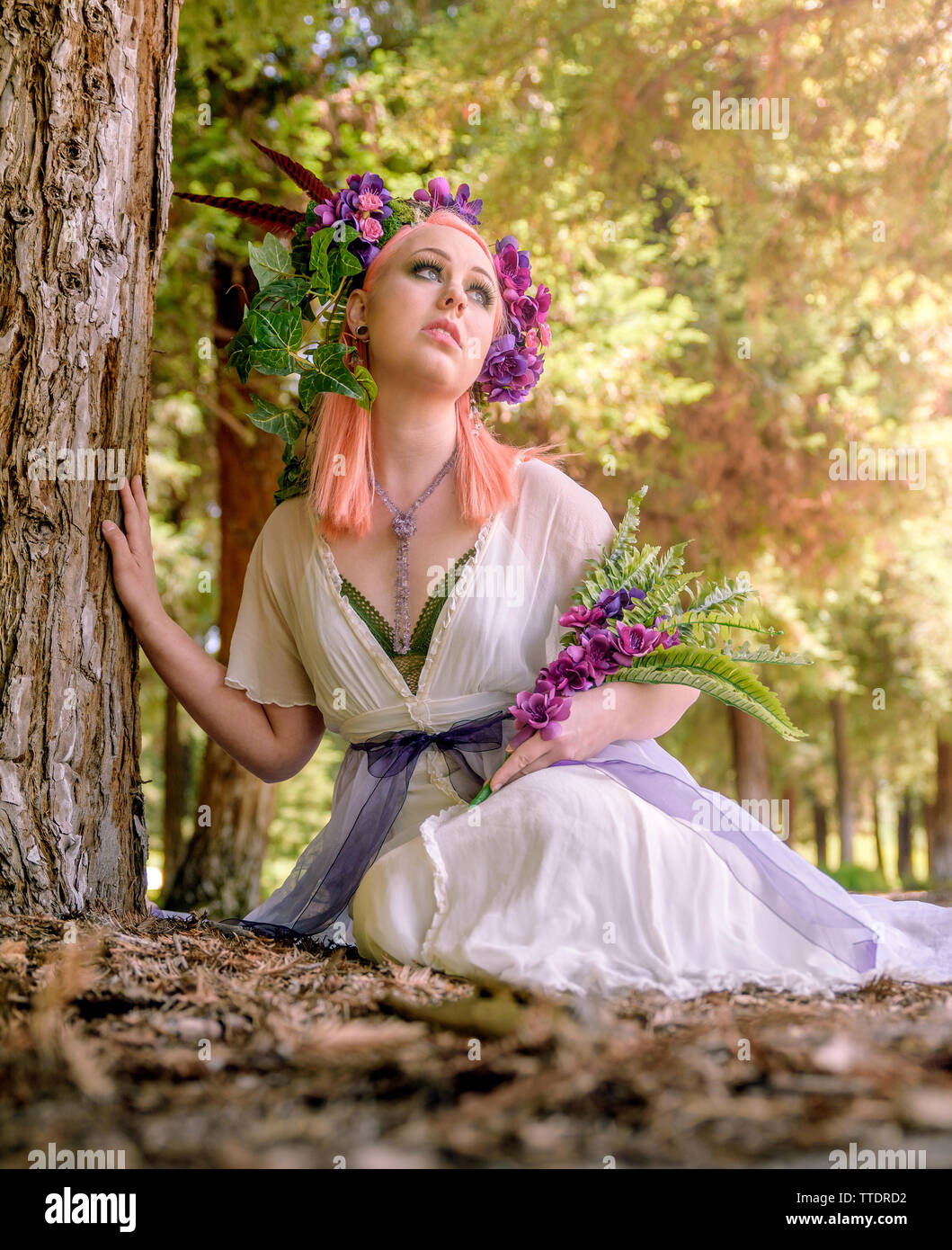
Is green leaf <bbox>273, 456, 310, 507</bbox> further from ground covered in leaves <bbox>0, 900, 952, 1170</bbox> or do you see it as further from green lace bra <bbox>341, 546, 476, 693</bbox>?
ground covered in leaves <bbox>0, 900, 952, 1170</bbox>

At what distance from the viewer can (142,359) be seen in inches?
113

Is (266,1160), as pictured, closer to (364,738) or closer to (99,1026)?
(99,1026)

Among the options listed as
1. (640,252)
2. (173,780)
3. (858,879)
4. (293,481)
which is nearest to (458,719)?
(293,481)

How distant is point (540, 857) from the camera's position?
231 cm

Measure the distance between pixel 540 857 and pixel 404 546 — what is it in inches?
39.2

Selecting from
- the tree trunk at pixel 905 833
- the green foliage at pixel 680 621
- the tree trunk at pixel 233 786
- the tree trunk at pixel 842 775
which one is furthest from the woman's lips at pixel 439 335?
the tree trunk at pixel 905 833

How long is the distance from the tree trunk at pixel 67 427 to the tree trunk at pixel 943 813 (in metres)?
12.9

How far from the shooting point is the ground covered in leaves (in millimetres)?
1415

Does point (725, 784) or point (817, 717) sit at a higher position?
point (817, 717)

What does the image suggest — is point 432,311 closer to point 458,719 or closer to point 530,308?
point 530,308

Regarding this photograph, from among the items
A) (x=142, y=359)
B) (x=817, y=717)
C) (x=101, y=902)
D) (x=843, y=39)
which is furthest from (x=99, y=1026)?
(x=817, y=717)

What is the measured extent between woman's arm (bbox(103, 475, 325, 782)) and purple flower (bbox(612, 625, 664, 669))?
975mm

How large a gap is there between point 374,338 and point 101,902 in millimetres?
1637

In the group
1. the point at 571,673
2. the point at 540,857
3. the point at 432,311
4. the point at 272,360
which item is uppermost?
the point at 432,311
